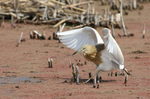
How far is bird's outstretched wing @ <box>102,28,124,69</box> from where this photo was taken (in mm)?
8406

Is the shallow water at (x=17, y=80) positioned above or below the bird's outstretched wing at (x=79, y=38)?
below

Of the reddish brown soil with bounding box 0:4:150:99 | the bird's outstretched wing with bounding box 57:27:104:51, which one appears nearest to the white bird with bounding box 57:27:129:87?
the bird's outstretched wing with bounding box 57:27:104:51

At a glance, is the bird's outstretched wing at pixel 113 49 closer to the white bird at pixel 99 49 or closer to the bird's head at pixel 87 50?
the white bird at pixel 99 49

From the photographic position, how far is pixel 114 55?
8.62 metres

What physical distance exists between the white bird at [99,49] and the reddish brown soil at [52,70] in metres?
0.28

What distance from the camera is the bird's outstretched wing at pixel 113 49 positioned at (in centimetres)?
841

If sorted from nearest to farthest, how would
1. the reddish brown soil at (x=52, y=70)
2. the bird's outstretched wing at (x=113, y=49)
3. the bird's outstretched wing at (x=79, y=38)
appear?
1. the reddish brown soil at (x=52, y=70)
2. the bird's outstretched wing at (x=113, y=49)
3. the bird's outstretched wing at (x=79, y=38)

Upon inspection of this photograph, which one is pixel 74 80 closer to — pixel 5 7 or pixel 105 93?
pixel 105 93

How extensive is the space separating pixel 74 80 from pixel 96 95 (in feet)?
3.96

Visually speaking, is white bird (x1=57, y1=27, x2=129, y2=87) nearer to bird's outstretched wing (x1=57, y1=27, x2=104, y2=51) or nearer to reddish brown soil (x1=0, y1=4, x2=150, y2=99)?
bird's outstretched wing (x1=57, y1=27, x2=104, y2=51)

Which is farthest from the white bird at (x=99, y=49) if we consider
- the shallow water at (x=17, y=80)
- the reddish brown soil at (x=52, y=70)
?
the shallow water at (x=17, y=80)

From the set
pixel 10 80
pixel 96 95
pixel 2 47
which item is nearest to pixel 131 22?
pixel 2 47

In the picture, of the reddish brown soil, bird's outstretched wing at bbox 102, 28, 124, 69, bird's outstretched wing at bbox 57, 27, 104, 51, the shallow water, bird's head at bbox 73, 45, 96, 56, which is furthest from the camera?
bird's outstretched wing at bbox 57, 27, 104, 51

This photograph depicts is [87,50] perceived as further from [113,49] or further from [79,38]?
[79,38]
